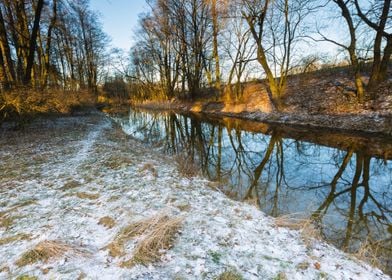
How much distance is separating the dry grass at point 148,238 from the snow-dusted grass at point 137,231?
0.02m

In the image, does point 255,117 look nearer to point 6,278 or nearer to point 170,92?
point 6,278

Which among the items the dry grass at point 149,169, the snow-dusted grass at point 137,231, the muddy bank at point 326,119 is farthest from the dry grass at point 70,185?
the muddy bank at point 326,119

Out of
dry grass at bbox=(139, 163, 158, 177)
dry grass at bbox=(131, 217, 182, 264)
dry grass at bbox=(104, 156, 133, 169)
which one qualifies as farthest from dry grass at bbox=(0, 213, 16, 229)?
dry grass at bbox=(139, 163, 158, 177)

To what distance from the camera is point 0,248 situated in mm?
2857

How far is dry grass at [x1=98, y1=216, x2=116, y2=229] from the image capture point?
11.3ft

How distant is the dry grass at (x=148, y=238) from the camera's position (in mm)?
2709

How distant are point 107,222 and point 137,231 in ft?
2.11

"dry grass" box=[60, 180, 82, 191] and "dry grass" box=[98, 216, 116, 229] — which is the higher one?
"dry grass" box=[60, 180, 82, 191]

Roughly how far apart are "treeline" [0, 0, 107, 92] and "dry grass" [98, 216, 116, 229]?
6.50 meters

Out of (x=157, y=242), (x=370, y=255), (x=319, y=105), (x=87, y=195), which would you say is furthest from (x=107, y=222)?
(x=319, y=105)

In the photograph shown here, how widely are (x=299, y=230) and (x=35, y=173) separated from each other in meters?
5.73

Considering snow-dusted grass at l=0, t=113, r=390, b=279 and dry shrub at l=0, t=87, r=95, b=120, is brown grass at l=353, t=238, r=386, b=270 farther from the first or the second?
dry shrub at l=0, t=87, r=95, b=120

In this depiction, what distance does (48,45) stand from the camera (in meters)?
15.0

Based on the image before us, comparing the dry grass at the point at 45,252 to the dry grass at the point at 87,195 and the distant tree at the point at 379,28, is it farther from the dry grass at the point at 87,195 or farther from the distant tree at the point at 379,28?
the distant tree at the point at 379,28
